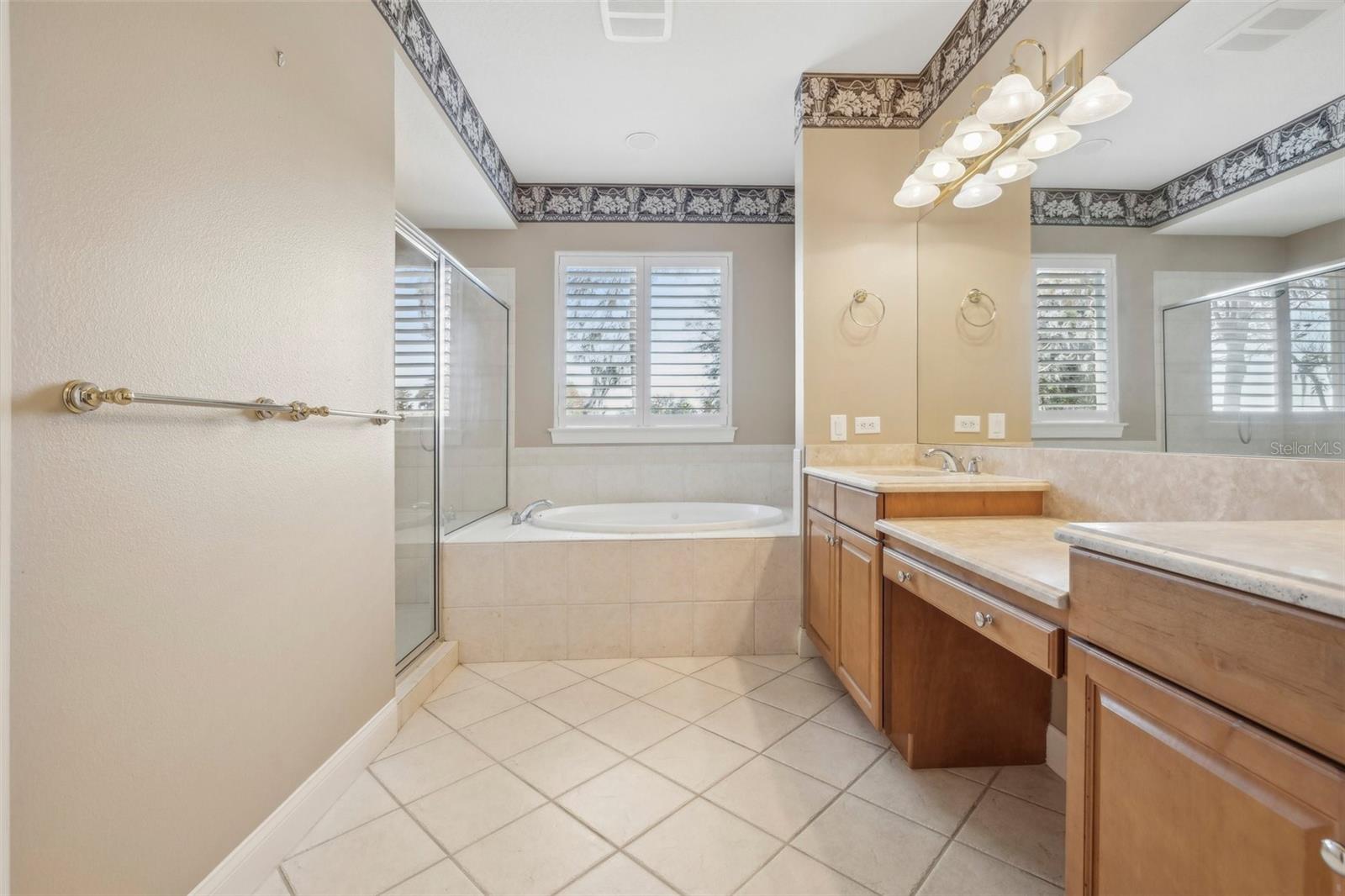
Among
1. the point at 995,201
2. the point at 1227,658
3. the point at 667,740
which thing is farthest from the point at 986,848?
the point at 995,201

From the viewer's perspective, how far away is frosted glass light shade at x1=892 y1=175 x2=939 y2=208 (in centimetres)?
210

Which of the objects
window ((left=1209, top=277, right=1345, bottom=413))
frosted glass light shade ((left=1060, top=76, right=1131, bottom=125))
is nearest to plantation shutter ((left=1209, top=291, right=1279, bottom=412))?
window ((left=1209, top=277, right=1345, bottom=413))

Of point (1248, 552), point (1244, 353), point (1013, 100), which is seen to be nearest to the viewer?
point (1248, 552)

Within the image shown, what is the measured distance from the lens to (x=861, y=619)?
1.72 meters

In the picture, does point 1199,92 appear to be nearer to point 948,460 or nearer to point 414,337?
point 948,460

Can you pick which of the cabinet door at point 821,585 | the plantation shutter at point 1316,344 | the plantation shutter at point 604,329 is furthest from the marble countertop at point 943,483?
the plantation shutter at point 604,329

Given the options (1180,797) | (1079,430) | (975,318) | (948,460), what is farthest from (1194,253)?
(1180,797)

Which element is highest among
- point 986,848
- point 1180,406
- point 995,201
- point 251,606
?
point 995,201

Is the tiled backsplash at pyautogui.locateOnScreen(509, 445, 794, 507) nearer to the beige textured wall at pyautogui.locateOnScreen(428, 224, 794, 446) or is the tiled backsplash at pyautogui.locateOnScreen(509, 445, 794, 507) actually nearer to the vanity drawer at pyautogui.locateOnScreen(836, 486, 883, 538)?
the beige textured wall at pyautogui.locateOnScreen(428, 224, 794, 446)

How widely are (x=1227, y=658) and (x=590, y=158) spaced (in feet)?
10.7

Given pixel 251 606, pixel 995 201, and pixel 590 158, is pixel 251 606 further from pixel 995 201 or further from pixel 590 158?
pixel 590 158

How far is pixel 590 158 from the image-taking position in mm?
3039

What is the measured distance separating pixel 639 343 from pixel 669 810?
8.58ft

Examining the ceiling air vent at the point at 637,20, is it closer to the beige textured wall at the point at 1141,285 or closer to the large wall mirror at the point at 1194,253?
the large wall mirror at the point at 1194,253
